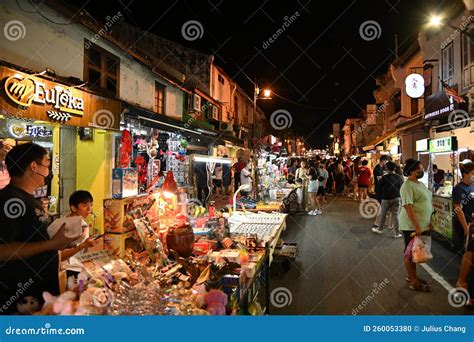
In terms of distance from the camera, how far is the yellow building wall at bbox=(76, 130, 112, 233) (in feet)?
27.2

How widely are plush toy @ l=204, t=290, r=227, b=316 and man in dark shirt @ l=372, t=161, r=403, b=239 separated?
732cm

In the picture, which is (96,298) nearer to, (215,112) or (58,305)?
(58,305)

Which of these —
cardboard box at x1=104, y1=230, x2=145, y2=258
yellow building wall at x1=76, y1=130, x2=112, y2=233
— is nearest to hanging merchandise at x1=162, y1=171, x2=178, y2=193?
cardboard box at x1=104, y1=230, x2=145, y2=258

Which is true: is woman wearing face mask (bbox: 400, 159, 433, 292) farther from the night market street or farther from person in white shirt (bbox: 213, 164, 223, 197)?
person in white shirt (bbox: 213, 164, 223, 197)

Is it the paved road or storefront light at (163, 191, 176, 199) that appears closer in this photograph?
the paved road

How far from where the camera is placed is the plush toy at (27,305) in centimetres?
280

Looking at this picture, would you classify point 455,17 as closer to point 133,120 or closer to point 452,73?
point 452,73

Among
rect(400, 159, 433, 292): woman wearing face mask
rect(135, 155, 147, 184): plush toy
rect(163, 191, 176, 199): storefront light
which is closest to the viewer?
rect(163, 191, 176, 199): storefront light

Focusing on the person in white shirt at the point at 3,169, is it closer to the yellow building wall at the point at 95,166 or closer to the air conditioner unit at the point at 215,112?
the yellow building wall at the point at 95,166

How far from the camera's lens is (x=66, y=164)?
8.12 metres

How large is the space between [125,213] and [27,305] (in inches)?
64.6

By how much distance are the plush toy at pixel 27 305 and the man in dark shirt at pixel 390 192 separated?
8.54 m

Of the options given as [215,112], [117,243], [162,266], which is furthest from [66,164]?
[215,112]

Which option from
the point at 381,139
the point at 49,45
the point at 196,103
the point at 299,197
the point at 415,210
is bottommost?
the point at 299,197
